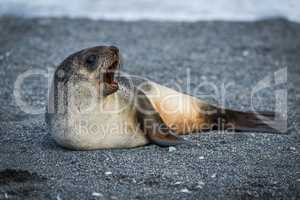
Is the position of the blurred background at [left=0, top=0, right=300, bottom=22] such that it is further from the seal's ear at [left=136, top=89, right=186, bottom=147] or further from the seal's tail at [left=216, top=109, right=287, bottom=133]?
the seal's ear at [left=136, top=89, right=186, bottom=147]

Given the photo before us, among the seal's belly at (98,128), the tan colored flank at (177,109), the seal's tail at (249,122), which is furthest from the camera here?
the seal's tail at (249,122)

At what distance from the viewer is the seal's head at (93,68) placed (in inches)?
186

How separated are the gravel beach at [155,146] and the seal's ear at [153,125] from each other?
69 mm

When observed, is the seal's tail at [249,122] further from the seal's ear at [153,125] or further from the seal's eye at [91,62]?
the seal's eye at [91,62]

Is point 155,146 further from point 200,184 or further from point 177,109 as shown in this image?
point 200,184

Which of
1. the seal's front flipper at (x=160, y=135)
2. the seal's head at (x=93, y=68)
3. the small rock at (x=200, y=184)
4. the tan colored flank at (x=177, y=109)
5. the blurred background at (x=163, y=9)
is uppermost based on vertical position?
the blurred background at (x=163, y=9)

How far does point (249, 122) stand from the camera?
18.5 ft

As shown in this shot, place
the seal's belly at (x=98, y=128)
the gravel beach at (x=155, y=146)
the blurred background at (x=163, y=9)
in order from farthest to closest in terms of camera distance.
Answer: the blurred background at (x=163, y=9) < the seal's belly at (x=98, y=128) < the gravel beach at (x=155, y=146)

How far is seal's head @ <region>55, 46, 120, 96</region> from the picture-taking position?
186 inches

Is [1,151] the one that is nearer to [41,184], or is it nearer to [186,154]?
[41,184]

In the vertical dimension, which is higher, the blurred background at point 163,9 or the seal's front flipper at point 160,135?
the blurred background at point 163,9

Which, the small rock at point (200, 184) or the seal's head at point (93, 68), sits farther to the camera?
the seal's head at point (93, 68)

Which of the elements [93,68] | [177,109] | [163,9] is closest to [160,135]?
[177,109]

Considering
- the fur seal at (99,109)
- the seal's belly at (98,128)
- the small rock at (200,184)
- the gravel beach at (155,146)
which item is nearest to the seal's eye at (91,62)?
the fur seal at (99,109)
